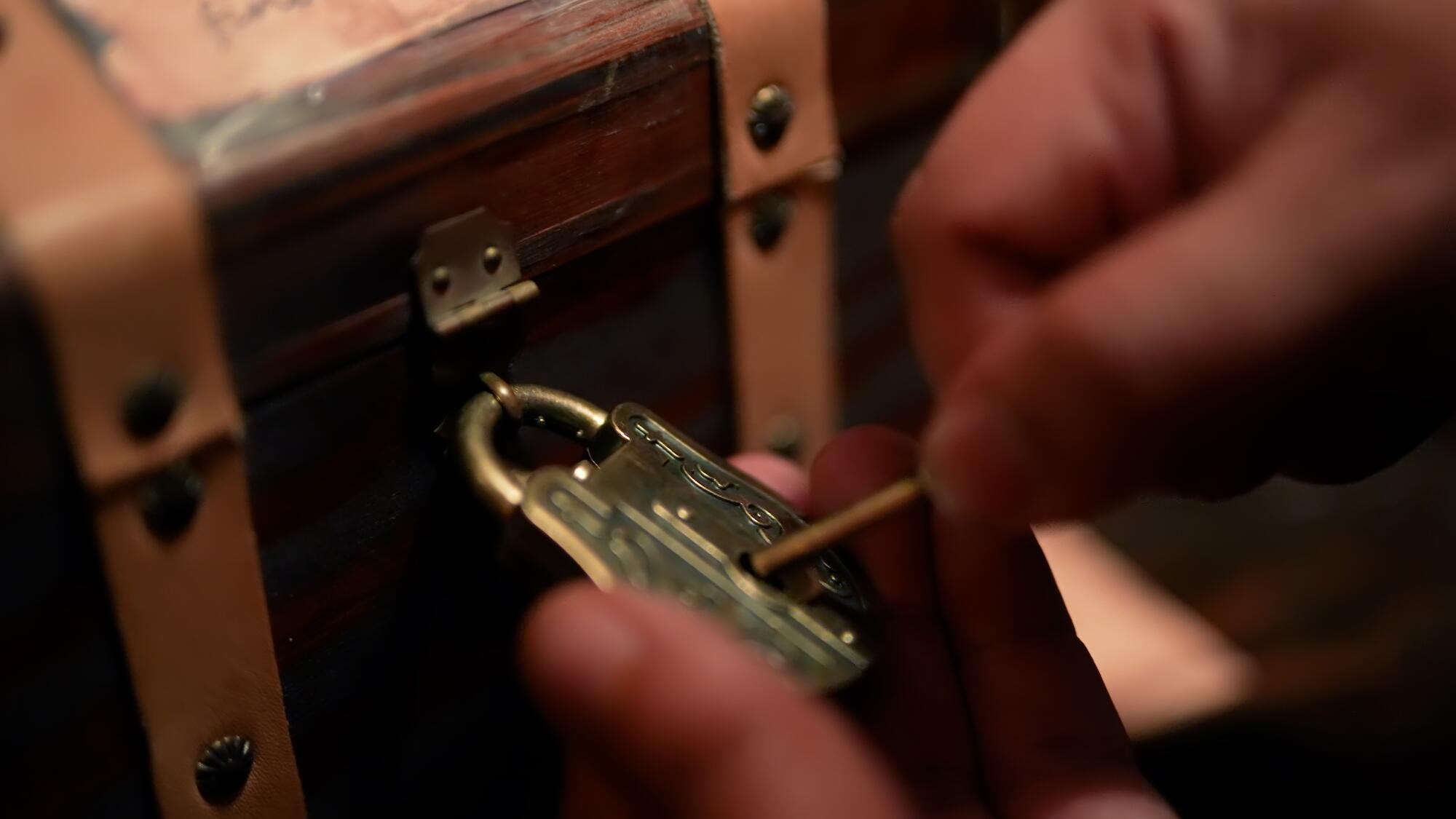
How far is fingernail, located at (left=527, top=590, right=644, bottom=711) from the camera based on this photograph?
0.36m

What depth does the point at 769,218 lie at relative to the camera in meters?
0.59

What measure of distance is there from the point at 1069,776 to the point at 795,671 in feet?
0.49

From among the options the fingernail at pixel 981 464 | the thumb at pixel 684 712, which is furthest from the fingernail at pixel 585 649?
the fingernail at pixel 981 464

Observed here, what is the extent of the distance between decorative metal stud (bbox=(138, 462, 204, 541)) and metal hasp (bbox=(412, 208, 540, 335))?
102 mm

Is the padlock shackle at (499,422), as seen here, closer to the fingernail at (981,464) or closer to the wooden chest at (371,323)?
the wooden chest at (371,323)

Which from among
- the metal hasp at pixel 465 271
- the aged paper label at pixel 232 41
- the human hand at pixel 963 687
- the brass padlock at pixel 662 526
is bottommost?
the human hand at pixel 963 687

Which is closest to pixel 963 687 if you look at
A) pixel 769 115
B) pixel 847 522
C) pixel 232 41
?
pixel 847 522

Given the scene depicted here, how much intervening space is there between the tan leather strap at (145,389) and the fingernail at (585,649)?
134mm

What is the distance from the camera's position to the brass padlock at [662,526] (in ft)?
1.42

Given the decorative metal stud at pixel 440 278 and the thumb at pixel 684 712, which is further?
the decorative metal stud at pixel 440 278

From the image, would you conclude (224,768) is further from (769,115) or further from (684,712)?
(769,115)

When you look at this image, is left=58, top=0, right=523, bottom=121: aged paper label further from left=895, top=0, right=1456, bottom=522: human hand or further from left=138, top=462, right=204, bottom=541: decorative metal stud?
left=895, top=0, right=1456, bottom=522: human hand

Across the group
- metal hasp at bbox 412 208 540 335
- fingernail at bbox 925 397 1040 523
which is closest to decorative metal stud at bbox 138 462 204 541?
metal hasp at bbox 412 208 540 335

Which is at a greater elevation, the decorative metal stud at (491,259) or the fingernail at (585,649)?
the decorative metal stud at (491,259)
